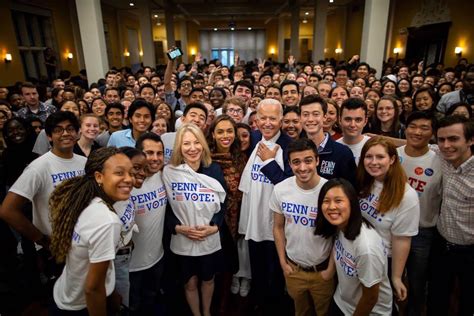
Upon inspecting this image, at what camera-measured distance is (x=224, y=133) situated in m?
2.62

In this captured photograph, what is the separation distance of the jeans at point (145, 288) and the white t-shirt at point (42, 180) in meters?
0.83

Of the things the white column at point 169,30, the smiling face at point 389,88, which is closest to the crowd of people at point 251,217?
the smiling face at point 389,88

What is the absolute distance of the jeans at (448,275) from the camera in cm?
215

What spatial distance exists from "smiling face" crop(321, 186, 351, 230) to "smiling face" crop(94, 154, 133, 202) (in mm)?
1208

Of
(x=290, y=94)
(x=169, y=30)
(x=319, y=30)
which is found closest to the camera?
(x=290, y=94)

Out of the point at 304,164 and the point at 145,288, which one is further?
the point at 145,288

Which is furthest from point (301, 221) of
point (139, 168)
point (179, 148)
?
point (139, 168)

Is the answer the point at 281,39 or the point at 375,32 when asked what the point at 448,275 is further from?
the point at 281,39

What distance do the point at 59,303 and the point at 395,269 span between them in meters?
2.15

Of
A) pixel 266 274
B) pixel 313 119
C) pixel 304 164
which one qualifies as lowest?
pixel 266 274

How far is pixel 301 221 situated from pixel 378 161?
2.21 feet

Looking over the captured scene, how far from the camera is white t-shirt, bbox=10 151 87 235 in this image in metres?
2.14

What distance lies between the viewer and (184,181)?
91.1 inches

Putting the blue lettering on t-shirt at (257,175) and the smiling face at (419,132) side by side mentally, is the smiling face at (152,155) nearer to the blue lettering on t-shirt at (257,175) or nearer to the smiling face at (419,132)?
the blue lettering on t-shirt at (257,175)
